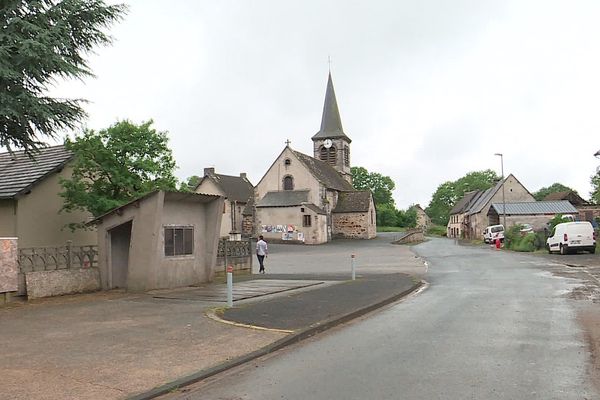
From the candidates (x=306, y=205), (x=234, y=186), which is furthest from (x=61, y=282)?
(x=234, y=186)

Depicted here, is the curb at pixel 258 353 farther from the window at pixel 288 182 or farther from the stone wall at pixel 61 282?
the window at pixel 288 182

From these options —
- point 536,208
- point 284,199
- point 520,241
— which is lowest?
point 520,241

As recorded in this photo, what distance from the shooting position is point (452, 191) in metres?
134

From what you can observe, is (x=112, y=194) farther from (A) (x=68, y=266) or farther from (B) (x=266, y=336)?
(B) (x=266, y=336)

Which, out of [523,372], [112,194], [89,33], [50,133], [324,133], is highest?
[324,133]

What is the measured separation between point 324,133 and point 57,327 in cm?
6774

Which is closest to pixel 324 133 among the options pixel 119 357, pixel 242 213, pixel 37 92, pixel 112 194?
pixel 242 213

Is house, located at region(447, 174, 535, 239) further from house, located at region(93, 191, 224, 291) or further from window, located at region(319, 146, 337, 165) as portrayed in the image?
house, located at region(93, 191, 224, 291)

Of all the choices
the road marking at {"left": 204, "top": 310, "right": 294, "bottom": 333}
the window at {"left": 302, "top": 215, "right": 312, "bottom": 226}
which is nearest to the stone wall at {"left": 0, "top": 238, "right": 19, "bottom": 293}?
the road marking at {"left": 204, "top": 310, "right": 294, "bottom": 333}

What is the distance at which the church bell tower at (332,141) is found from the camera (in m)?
75.2

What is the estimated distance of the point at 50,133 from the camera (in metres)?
13.0

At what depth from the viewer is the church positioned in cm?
Answer: 5891

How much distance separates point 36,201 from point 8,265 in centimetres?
689

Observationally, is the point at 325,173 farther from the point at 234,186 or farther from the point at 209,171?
the point at 209,171
